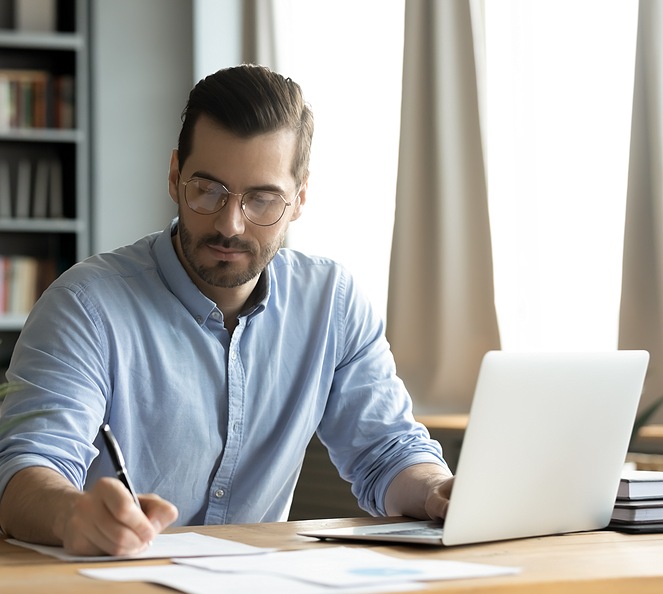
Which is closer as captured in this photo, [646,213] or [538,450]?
[538,450]

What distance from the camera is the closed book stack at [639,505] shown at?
1.55 metres

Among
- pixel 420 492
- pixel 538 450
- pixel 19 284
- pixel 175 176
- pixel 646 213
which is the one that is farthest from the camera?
pixel 19 284

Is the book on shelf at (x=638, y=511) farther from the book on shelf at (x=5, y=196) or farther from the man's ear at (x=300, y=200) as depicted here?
the book on shelf at (x=5, y=196)

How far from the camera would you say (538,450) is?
1397 millimetres

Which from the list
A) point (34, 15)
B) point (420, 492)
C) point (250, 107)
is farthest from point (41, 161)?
point (420, 492)

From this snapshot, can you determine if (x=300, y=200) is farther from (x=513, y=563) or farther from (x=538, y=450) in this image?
(x=513, y=563)

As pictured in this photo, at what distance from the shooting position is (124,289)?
186cm

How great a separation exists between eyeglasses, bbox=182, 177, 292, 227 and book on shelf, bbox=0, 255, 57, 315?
269 centimetres

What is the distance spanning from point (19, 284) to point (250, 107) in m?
2.78

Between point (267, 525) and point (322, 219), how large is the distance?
102 inches

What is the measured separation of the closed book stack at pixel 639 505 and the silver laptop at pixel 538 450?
24 mm

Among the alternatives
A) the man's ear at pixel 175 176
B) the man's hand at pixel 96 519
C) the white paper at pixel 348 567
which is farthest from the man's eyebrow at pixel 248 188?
the white paper at pixel 348 567

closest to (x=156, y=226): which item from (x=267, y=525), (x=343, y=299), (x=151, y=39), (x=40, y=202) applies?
(x=40, y=202)

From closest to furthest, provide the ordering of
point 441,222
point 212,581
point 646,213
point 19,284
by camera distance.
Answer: point 212,581
point 646,213
point 441,222
point 19,284
